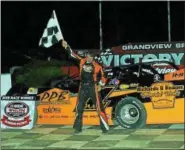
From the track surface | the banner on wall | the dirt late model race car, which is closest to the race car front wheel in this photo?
the dirt late model race car

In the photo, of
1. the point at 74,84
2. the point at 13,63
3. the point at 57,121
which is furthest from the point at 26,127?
the point at 13,63

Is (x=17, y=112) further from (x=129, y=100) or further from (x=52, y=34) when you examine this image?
(x=129, y=100)

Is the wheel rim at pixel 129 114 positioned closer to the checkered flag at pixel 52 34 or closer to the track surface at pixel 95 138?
the track surface at pixel 95 138

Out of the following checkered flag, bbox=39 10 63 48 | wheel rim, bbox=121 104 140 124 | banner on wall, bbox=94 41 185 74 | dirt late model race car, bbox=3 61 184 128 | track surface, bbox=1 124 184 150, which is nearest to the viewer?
track surface, bbox=1 124 184 150

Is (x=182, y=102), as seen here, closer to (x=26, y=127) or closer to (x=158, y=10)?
(x=26, y=127)

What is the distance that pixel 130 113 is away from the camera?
9.83 metres

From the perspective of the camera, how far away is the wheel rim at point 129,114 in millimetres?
9773

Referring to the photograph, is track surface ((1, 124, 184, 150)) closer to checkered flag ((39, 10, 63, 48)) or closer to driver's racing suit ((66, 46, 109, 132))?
driver's racing suit ((66, 46, 109, 132))

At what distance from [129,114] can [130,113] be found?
0.03 meters

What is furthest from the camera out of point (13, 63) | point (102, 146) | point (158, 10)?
point (158, 10)

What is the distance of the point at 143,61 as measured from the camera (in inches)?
438

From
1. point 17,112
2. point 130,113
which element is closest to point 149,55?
point 130,113

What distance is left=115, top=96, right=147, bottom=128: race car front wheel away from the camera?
970cm

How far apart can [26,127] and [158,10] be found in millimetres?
7878
